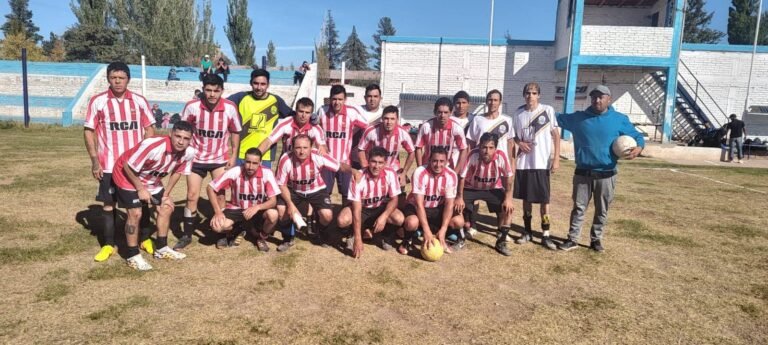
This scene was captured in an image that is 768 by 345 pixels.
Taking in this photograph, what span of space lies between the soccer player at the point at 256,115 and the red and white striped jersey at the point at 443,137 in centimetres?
206

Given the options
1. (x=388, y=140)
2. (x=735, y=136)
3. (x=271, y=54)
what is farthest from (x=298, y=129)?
(x=271, y=54)

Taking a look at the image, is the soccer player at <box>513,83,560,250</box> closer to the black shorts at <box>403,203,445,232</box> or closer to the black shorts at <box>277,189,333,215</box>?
the black shorts at <box>403,203,445,232</box>

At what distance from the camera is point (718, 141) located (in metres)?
20.6

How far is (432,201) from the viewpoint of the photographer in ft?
18.6

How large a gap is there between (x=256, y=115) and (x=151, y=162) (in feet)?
5.22

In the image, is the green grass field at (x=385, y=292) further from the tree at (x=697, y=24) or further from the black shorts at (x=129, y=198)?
the tree at (x=697, y=24)

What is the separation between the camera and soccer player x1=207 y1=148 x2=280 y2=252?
520 centimetres

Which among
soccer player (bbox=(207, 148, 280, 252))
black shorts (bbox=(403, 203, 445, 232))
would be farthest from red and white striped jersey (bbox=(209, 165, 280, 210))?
black shorts (bbox=(403, 203, 445, 232))

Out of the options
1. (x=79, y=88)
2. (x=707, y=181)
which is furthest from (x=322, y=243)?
(x=79, y=88)

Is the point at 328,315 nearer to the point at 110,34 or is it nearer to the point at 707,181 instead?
the point at 707,181

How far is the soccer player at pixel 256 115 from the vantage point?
19.6 feet

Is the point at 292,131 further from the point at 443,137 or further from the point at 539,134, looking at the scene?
the point at 539,134

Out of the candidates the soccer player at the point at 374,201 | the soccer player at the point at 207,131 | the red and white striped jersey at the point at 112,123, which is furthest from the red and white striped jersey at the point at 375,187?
the red and white striped jersey at the point at 112,123

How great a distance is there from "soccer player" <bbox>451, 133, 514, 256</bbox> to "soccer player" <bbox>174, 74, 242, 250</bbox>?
9.84ft
